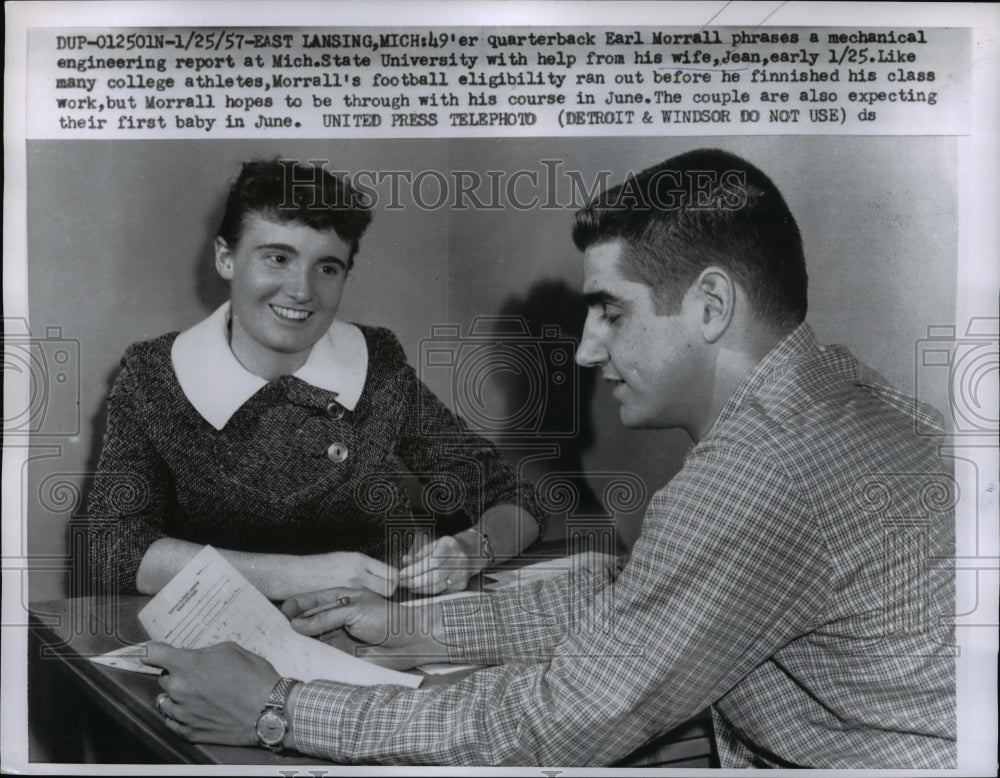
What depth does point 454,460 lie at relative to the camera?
4.89 ft

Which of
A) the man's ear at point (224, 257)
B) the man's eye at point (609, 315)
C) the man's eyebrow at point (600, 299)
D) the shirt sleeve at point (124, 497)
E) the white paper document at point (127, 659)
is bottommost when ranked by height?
the white paper document at point (127, 659)

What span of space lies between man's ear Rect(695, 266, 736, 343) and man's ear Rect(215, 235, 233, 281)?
717 mm

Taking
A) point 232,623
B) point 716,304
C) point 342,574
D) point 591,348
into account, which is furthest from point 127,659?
point 716,304

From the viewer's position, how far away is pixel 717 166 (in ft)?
4.81

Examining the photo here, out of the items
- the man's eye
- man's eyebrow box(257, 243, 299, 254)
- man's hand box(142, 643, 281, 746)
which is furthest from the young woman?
the man's eye

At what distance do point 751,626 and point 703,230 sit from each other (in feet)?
1.90

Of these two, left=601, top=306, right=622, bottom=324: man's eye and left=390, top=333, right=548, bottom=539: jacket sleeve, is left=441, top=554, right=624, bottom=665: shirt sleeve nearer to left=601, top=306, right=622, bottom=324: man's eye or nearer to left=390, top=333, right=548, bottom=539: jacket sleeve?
left=390, top=333, right=548, bottom=539: jacket sleeve

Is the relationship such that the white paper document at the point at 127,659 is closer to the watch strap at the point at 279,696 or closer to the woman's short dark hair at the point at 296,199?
the watch strap at the point at 279,696

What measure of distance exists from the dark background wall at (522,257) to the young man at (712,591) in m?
0.05

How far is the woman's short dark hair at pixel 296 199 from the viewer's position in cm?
148

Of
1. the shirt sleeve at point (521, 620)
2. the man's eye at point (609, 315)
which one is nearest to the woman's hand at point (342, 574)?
the shirt sleeve at point (521, 620)

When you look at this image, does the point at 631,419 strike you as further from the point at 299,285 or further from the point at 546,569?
the point at 299,285

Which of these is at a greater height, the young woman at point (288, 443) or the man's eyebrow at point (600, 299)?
the man's eyebrow at point (600, 299)

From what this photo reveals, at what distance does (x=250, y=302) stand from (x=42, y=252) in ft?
1.15
